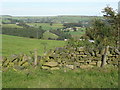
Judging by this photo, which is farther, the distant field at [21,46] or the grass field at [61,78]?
the distant field at [21,46]

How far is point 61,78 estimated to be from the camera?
709 centimetres

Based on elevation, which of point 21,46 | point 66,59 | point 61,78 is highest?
point 66,59

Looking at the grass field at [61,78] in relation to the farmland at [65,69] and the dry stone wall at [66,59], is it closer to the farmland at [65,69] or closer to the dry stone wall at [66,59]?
the farmland at [65,69]

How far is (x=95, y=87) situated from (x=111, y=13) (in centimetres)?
2814

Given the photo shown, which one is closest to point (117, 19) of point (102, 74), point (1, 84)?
point (102, 74)

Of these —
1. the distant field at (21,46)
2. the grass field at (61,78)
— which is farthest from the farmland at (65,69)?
the distant field at (21,46)

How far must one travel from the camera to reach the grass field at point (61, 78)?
6393 mm

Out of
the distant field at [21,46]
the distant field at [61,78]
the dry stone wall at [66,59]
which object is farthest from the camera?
the distant field at [21,46]

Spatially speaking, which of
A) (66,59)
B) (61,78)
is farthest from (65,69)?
(61,78)

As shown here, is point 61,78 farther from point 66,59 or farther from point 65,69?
point 66,59

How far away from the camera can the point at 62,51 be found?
372 inches

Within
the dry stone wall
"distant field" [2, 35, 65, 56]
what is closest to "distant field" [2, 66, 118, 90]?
the dry stone wall

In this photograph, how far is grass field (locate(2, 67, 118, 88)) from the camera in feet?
21.0

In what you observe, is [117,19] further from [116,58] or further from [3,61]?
[3,61]
